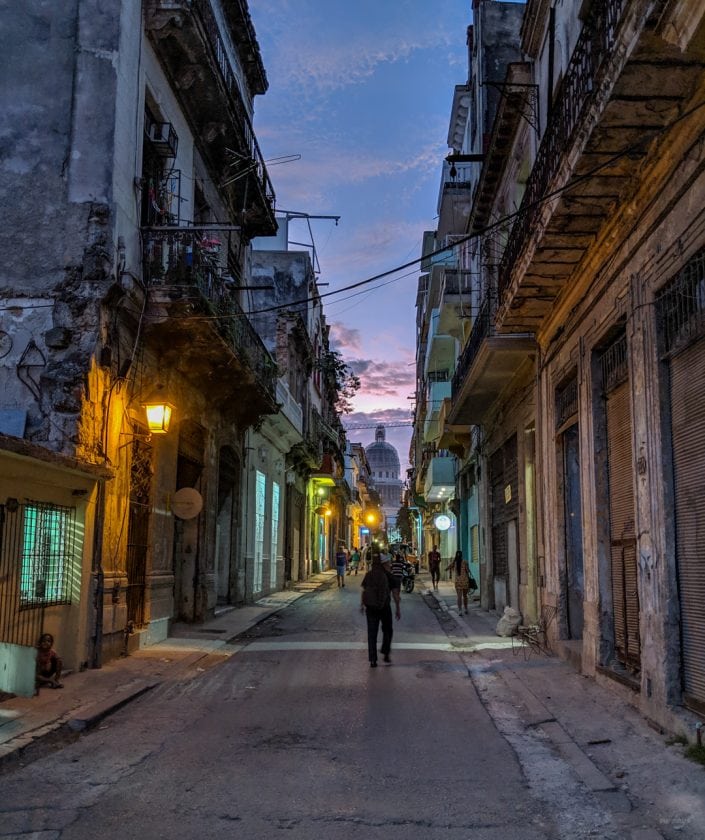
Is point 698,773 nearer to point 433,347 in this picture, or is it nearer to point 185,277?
point 185,277

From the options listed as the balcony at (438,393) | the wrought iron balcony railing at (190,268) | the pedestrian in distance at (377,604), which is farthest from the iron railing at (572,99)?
the balcony at (438,393)

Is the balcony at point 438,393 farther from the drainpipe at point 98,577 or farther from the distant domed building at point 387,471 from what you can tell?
the distant domed building at point 387,471

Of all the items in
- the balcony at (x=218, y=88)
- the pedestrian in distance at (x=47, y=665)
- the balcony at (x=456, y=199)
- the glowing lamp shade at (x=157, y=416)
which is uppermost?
the balcony at (x=456, y=199)

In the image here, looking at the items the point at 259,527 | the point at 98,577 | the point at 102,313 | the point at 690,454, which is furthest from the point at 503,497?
the point at 690,454

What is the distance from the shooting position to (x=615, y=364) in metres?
9.83

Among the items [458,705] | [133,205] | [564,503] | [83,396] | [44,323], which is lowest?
[458,705]

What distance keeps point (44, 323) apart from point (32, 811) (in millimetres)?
7347

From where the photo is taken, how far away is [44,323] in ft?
36.5

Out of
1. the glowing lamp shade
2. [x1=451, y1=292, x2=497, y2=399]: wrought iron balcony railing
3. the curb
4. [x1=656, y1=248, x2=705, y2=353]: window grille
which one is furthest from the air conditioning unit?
[x1=656, y1=248, x2=705, y2=353]: window grille

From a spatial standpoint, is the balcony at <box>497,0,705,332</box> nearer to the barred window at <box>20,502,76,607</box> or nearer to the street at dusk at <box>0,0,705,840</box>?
the street at dusk at <box>0,0,705,840</box>

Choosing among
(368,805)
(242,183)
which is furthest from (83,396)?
(242,183)

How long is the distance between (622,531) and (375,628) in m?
4.09

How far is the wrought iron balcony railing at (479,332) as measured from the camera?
14.7 metres

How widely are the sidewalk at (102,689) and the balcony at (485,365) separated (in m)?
6.88
